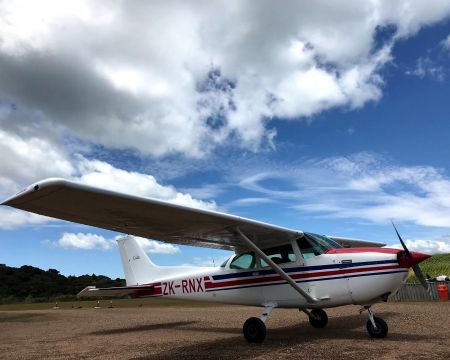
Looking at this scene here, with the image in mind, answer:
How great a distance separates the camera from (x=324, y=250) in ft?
29.9

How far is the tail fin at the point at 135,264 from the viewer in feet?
43.3

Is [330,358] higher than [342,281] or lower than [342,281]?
lower

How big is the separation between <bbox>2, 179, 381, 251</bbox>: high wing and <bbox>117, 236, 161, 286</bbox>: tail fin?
9.90 feet

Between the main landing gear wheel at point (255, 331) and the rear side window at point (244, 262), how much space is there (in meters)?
1.54

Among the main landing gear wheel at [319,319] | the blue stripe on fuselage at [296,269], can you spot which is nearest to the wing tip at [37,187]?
the blue stripe on fuselage at [296,269]

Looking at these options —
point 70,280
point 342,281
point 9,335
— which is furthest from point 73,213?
point 70,280

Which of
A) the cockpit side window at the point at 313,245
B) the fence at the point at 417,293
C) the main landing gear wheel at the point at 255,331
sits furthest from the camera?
the fence at the point at 417,293

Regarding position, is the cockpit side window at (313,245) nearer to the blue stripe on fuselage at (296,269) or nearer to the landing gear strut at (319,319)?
the blue stripe on fuselage at (296,269)

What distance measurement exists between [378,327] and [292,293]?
6.22 feet

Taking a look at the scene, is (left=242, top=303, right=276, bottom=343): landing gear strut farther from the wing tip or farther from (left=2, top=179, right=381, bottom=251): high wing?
the wing tip

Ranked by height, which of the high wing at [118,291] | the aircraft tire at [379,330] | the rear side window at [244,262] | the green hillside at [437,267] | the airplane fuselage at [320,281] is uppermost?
the green hillside at [437,267]

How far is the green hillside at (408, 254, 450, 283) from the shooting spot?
103 feet

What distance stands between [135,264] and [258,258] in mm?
5732

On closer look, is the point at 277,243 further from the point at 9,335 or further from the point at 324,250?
the point at 9,335
